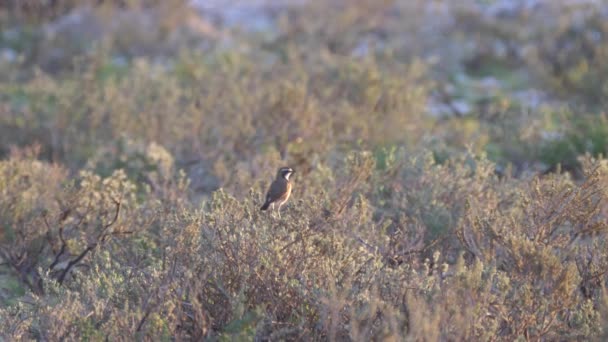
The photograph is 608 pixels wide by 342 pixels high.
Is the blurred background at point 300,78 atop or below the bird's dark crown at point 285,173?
below

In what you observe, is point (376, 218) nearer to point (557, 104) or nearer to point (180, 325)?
point (180, 325)

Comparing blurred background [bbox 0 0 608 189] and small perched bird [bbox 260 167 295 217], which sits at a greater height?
small perched bird [bbox 260 167 295 217]

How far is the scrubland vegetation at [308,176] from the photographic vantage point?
3633mm

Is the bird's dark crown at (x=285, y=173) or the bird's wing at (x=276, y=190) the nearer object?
the bird's wing at (x=276, y=190)

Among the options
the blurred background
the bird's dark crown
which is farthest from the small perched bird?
the blurred background

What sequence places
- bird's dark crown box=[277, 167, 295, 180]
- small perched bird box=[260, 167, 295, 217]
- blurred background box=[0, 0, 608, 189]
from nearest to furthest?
small perched bird box=[260, 167, 295, 217]
bird's dark crown box=[277, 167, 295, 180]
blurred background box=[0, 0, 608, 189]

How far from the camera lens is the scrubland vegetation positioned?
11.9ft

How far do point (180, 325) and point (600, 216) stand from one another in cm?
242

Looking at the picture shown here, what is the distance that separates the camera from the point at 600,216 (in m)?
4.90

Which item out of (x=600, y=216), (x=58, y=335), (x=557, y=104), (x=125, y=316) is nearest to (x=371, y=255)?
(x=125, y=316)

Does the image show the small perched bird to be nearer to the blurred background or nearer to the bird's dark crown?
the bird's dark crown

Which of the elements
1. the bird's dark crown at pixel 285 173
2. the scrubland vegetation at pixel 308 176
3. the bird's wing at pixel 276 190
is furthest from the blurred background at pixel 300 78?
the bird's wing at pixel 276 190

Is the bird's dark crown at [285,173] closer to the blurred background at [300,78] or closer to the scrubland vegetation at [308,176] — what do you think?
the scrubland vegetation at [308,176]

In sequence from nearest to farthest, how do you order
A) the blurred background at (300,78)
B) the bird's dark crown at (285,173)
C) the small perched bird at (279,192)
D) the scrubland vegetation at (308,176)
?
the scrubland vegetation at (308,176)
the small perched bird at (279,192)
the bird's dark crown at (285,173)
the blurred background at (300,78)
